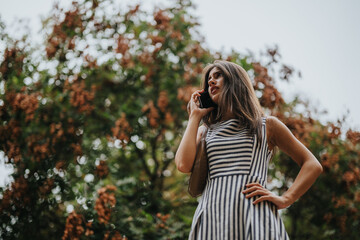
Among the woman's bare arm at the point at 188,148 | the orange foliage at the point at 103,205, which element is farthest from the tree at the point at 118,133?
the woman's bare arm at the point at 188,148

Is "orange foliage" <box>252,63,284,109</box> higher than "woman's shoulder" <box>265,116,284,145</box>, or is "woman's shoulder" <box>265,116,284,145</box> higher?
"woman's shoulder" <box>265,116,284,145</box>

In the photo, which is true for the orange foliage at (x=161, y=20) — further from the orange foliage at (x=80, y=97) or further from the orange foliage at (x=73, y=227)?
the orange foliage at (x=73, y=227)

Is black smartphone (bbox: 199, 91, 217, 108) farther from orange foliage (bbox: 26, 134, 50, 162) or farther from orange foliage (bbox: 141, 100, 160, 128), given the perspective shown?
orange foliage (bbox: 26, 134, 50, 162)

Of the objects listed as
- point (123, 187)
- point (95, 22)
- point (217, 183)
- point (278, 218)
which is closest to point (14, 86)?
point (95, 22)

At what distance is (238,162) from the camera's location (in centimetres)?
161

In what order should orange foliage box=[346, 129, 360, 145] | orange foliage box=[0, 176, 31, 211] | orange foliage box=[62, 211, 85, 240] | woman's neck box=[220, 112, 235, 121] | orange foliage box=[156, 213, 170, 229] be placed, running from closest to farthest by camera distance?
woman's neck box=[220, 112, 235, 121], orange foliage box=[62, 211, 85, 240], orange foliage box=[156, 213, 170, 229], orange foliage box=[0, 176, 31, 211], orange foliage box=[346, 129, 360, 145]

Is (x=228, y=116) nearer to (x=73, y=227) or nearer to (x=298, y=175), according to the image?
(x=298, y=175)

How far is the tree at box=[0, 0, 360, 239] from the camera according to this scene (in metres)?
3.12

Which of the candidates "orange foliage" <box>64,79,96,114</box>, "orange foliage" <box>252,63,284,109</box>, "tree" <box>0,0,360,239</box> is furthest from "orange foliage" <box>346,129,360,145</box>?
"orange foliage" <box>64,79,96,114</box>

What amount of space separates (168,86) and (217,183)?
234 centimetres

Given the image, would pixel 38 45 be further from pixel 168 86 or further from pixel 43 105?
pixel 168 86

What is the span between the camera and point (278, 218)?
5.08ft

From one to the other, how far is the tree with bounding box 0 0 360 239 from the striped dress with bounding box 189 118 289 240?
1.46 metres

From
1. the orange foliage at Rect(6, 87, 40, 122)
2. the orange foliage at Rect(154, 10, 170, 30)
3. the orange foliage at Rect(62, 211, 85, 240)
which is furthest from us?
the orange foliage at Rect(154, 10, 170, 30)
